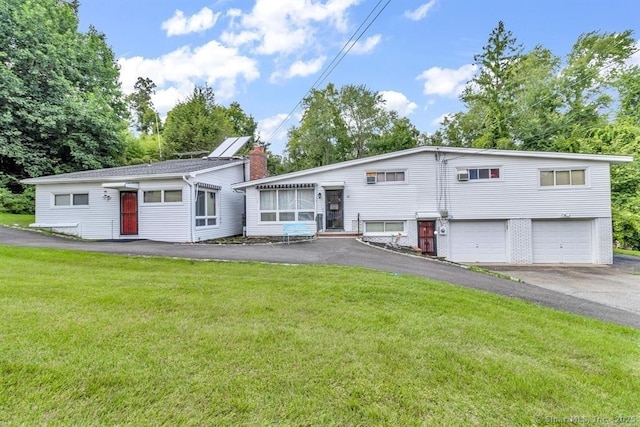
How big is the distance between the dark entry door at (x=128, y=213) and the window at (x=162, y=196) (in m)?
0.70

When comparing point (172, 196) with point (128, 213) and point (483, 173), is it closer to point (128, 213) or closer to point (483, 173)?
point (128, 213)

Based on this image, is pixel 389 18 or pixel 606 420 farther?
pixel 389 18

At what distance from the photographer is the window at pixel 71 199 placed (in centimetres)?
1427

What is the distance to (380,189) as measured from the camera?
15.6 m

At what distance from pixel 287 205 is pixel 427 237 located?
22.4ft

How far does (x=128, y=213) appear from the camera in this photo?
14055 millimetres

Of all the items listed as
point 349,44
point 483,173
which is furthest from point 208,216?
point 483,173

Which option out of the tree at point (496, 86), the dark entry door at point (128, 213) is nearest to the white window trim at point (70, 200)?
the dark entry door at point (128, 213)

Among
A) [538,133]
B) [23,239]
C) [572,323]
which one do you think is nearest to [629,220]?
[538,133]

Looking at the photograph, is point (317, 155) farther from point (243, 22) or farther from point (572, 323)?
point (572, 323)

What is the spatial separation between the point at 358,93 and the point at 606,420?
35241 millimetres

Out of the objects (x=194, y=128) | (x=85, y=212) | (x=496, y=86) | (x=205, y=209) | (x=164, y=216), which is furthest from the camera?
(x=194, y=128)

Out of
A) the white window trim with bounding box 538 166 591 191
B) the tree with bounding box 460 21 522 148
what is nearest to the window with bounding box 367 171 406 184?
the white window trim with bounding box 538 166 591 191

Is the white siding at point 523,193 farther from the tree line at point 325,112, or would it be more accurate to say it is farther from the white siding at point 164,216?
the white siding at point 164,216
